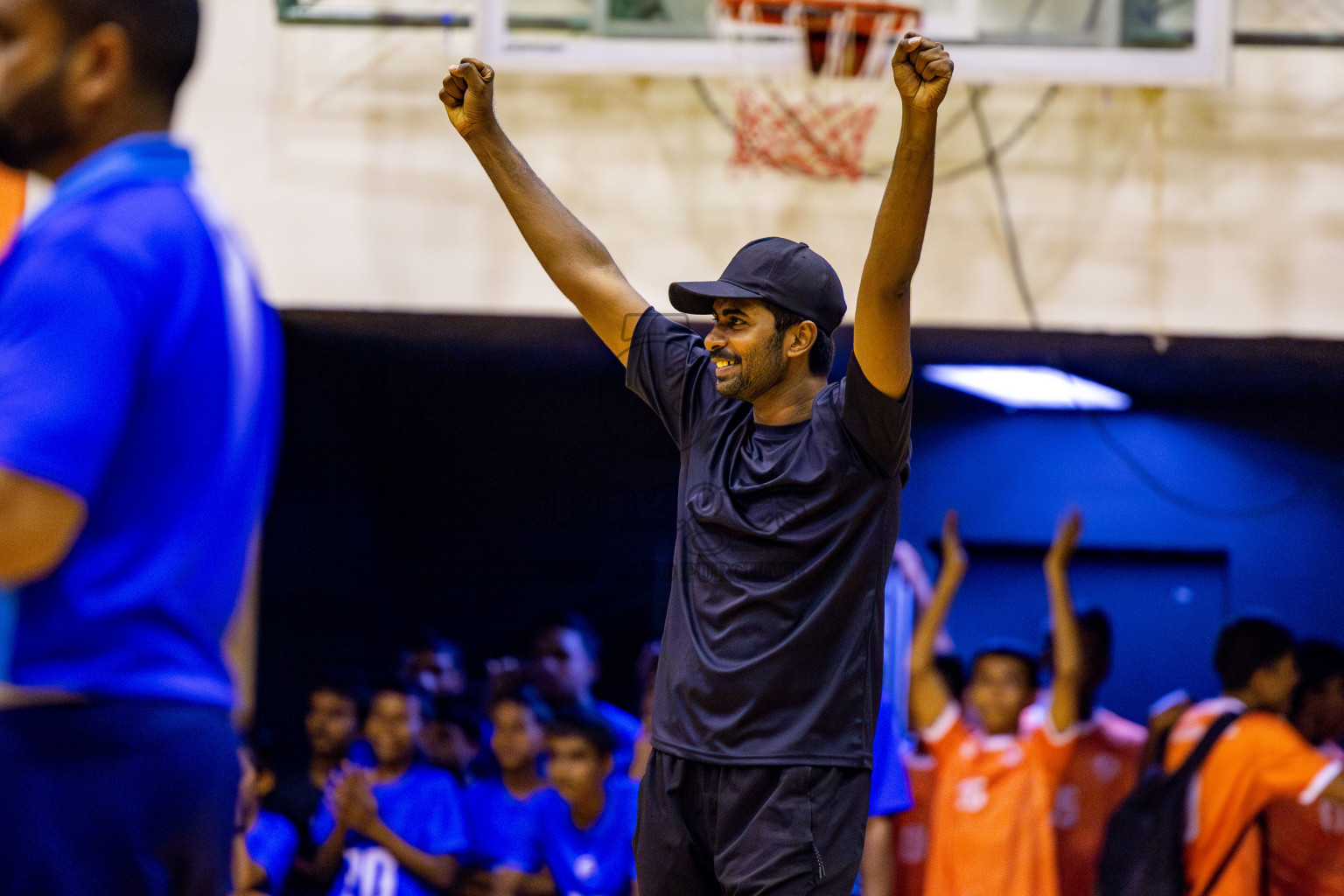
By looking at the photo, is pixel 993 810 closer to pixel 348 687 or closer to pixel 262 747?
pixel 348 687

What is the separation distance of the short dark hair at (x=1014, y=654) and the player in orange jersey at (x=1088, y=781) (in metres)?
0.08

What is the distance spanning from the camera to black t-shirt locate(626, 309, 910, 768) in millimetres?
2281

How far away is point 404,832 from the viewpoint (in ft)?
16.2

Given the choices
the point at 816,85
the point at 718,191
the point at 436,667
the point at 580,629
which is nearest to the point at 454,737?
the point at 436,667

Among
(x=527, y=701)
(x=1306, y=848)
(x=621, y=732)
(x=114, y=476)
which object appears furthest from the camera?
(x=527, y=701)

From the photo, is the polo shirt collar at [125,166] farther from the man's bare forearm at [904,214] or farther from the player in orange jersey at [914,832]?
the player in orange jersey at [914,832]

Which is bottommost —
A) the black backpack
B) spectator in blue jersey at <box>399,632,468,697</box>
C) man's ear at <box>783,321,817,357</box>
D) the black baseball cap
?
the black backpack

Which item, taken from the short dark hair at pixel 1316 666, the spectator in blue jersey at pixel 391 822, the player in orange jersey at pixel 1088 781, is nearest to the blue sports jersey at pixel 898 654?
the player in orange jersey at pixel 1088 781

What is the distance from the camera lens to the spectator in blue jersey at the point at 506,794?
4902mm

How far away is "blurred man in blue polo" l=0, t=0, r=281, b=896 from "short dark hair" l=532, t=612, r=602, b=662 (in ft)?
13.1

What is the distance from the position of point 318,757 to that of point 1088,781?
113 inches

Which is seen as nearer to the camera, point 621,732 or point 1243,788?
point 1243,788

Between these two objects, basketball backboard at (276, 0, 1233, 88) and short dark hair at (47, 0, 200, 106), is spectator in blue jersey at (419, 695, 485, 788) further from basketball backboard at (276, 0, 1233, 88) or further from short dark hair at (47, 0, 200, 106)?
short dark hair at (47, 0, 200, 106)

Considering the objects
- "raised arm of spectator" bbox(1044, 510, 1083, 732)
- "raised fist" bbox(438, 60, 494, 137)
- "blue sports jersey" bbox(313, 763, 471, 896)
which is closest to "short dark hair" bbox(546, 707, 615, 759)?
"blue sports jersey" bbox(313, 763, 471, 896)
